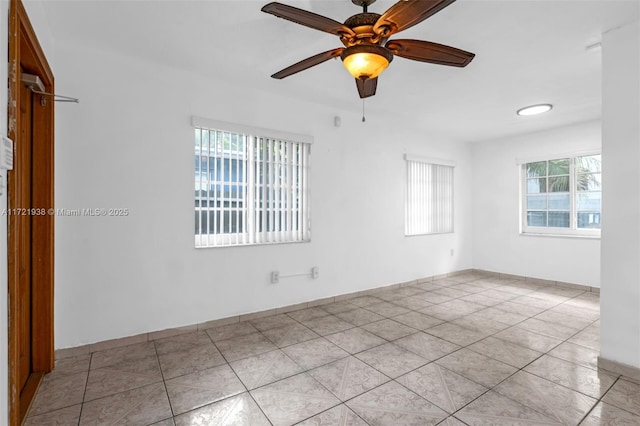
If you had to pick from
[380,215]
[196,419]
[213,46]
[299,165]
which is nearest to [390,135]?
[380,215]

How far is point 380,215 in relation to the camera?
Answer: 183 inches

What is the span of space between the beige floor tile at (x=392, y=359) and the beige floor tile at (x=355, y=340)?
8 cm

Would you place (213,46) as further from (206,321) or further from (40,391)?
(40,391)

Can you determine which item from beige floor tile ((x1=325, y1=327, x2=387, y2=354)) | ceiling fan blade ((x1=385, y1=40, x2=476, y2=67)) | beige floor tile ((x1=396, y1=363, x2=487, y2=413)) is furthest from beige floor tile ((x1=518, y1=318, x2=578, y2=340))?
ceiling fan blade ((x1=385, y1=40, x2=476, y2=67))

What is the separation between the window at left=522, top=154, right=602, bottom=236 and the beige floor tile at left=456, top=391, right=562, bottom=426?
4019 mm

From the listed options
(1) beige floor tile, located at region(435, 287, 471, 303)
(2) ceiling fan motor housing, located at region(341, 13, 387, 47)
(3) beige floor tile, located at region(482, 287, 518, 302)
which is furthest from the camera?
(1) beige floor tile, located at region(435, 287, 471, 303)

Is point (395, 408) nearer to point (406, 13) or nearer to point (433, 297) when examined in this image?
point (406, 13)

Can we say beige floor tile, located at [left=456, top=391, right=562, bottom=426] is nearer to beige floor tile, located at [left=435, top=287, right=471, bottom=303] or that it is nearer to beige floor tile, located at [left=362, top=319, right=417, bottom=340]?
beige floor tile, located at [left=362, top=319, right=417, bottom=340]

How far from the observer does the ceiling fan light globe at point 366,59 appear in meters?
1.72

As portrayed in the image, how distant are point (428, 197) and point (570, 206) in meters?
2.10

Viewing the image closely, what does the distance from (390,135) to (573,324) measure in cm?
317

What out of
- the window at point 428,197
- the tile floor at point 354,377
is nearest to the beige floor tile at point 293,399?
the tile floor at point 354,377

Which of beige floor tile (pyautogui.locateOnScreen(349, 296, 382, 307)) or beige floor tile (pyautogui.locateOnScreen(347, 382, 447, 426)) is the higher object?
beige floor tile (pyautogui.locateOnScreen(349, 296, 382, 307))

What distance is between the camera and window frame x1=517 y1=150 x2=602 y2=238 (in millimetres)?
4781
